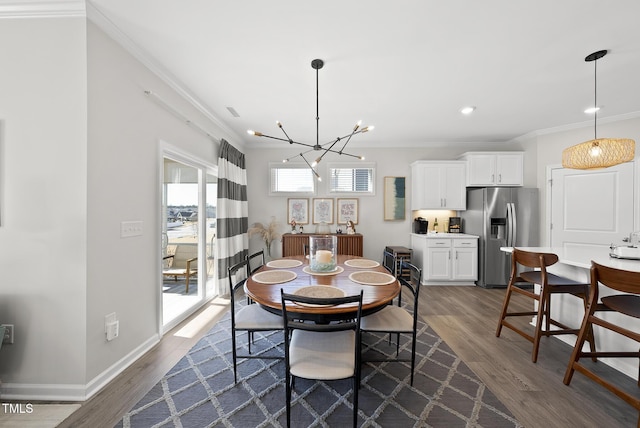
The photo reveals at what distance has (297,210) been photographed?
16.0 ft

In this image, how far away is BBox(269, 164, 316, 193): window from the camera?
4863 mm

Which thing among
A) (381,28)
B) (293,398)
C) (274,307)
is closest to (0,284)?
(274,307)

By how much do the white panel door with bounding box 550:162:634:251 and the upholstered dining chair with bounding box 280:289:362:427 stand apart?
3.77 meters

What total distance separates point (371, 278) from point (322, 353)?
742 mm

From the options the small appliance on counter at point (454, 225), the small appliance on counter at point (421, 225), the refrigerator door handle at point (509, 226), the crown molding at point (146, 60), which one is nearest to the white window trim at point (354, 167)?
the small appliance on counter at point (421, 225)

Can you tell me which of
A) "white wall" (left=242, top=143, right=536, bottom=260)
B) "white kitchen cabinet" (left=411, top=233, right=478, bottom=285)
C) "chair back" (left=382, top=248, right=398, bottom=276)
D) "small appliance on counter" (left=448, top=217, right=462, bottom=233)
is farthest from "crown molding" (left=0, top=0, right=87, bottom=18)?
"small appliance on counter" (left=448, top=217, right=462, bottom=233)

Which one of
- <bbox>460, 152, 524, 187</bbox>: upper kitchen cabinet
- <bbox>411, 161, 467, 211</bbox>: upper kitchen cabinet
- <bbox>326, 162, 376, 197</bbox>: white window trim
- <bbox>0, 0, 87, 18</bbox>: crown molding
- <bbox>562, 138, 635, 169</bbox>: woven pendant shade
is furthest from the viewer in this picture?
<bbox>326, 162, 376, 197</bbox>: white window trim

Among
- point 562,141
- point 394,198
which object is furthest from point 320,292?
point 562,141

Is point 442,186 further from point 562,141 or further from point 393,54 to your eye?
point 393,54

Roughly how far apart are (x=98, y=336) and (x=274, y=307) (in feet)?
4.52

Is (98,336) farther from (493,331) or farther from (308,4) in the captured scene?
(493,331)

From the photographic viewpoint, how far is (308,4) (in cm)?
161

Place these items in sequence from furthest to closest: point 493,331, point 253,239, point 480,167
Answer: point 253,239 → point 480,167 → point 493,331

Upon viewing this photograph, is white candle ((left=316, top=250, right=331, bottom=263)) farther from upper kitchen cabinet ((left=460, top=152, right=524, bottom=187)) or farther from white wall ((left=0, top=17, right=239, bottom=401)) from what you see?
upper kitchen cabinet ((left=460, top=152, right=524, bottom=187))
